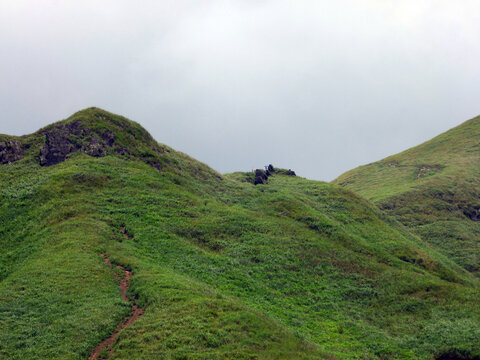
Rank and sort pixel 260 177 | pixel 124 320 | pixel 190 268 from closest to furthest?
pixel 124 320, pixel 190 268, pixel 260 177

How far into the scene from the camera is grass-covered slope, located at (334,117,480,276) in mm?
76250

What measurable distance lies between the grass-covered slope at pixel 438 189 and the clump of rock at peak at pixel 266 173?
2403 cm

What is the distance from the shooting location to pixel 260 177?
8612 cm

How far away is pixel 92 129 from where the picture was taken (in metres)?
64.4

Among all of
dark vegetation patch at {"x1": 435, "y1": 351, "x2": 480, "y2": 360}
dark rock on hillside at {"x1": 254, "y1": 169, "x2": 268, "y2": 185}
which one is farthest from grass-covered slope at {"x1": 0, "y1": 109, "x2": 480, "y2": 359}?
dark rock on hillside at {"x1": 254, "y1": 169, "x2": 268, "y2": 185}

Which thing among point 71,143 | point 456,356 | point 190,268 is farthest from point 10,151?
point 456,356

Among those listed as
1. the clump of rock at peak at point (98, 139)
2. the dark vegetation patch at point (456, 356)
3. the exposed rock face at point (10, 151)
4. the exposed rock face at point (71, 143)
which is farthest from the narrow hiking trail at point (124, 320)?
the exposed rock face at point (10, 151)

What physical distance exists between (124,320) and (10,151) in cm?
4570

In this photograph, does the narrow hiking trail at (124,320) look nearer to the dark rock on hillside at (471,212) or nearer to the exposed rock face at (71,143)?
the exposed rock face at (71,143)

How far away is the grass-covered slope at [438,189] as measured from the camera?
76.2m

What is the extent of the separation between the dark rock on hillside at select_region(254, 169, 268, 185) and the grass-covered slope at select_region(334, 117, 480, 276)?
29.6 meters

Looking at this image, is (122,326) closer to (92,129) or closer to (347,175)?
(92,129)

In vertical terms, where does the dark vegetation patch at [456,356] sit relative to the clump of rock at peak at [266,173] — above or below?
below

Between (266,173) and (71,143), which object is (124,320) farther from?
(266,173)
